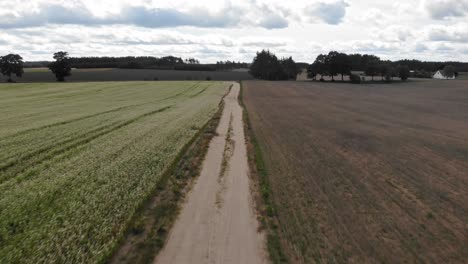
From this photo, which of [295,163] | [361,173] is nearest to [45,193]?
[295,163]

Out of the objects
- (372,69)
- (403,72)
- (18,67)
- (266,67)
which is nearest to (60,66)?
(18,67)

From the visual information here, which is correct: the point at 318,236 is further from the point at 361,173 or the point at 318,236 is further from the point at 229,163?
the point at 229,163

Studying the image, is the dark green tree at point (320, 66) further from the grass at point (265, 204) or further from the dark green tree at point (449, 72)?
the grass at point (265, 204)

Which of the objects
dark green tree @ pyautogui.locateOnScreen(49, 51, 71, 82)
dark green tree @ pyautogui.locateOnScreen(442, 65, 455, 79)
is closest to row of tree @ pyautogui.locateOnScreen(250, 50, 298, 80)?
dark green tree @ pyautogui.locateOnScreen(442, 65, 455, 79)

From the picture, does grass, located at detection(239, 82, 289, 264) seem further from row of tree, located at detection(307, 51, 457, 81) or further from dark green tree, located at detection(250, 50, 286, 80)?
dark green tree, located at detection(250, 50, 286, 80)

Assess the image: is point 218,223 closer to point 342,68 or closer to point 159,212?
point 159,212

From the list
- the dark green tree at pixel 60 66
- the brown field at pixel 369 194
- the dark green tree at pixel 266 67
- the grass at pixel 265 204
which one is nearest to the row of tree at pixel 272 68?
the dark green tree at pixel 266 67
